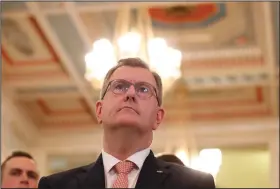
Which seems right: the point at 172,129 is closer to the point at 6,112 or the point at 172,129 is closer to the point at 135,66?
the point at 6,112

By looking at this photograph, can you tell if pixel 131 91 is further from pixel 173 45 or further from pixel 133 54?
pixel 173 45

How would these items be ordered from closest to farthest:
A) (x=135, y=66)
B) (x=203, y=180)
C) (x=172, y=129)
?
(x=203, y=180) < (x=135, y=66) < (x=172, y=129)

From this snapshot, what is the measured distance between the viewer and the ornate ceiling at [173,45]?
810 centimetres

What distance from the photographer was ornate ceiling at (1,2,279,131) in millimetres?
8102

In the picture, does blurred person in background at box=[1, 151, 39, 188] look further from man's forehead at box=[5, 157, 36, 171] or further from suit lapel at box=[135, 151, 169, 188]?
suit lapel at box=[135, 151, 169, 188]

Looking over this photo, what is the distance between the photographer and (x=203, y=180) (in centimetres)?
163

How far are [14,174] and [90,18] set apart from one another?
479 centimetres

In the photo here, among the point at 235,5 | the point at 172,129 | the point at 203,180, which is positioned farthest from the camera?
the point at 172,129

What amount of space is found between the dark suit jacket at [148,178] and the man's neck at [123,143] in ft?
0.14

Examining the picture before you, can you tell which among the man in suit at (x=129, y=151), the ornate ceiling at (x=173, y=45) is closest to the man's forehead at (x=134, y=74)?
the man in suit at (x=129, y=151)

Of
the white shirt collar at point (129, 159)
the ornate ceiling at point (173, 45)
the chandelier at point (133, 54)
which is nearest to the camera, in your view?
the white shirt collar at point (129, 159)

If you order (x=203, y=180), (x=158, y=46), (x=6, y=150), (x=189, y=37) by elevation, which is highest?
(x=189, y=37)

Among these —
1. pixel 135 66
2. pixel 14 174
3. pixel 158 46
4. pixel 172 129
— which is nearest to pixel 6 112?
pixel 172 129

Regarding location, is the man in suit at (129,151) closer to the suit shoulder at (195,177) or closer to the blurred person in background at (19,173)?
the suit shoulder at (195,177)
